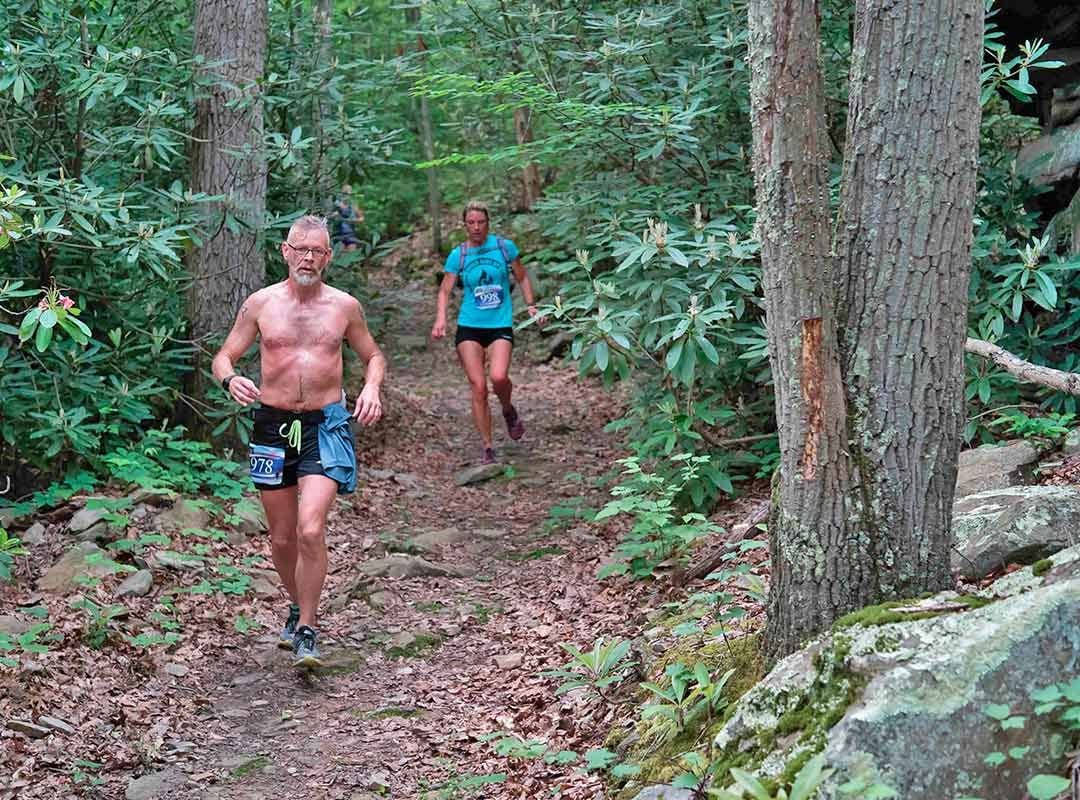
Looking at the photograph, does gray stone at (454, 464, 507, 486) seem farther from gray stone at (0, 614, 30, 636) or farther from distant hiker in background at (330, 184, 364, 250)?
gray stone at (0, 614, 30, 636)

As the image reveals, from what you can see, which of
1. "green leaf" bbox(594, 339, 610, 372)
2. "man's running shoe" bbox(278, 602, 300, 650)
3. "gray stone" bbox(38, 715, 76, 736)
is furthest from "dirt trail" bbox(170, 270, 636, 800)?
"green leaf" bbox(594, 339, 610, 372)

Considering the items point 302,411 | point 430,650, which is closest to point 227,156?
point 302,411

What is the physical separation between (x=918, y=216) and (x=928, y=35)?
55 cm

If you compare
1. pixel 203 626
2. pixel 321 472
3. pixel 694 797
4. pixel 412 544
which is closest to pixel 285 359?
pixel 321 472

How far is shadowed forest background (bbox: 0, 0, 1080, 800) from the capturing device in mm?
3939

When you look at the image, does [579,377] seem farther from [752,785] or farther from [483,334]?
[752,785]

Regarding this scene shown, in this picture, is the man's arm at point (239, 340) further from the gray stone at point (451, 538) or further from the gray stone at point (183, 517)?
the gray stone at point (451, 538)

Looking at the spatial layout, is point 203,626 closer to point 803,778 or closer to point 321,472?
point 321,472

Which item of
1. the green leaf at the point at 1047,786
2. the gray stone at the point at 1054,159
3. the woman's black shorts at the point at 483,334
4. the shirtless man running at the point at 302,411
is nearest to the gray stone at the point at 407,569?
the shirtless man running at the point at 302,411

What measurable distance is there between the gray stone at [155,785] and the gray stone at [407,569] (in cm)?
261

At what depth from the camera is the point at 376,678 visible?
5840 millimetres

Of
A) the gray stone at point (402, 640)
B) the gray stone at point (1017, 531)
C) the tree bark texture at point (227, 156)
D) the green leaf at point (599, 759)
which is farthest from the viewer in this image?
the tree bark texture at point (227, 156)

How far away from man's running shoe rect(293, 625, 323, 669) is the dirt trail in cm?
15

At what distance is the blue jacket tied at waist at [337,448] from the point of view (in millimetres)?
5754
